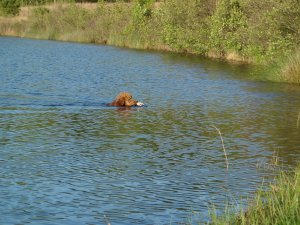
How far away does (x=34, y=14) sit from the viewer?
6278 cm

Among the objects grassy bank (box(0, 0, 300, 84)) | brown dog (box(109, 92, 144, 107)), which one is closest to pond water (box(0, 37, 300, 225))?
brown dog (box(109, 92, 144, 107))

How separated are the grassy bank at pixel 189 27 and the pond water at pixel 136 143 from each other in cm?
235

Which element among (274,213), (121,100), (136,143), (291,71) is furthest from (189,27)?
(274,213)

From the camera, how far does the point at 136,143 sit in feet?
51.9

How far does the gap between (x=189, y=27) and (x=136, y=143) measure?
2951cm

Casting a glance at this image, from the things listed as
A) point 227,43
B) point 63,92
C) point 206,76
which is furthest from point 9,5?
point 63,92

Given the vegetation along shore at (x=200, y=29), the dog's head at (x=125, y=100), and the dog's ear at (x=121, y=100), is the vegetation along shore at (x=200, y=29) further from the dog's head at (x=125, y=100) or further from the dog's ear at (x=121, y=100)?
the dog's ear at (x=121, y=100)

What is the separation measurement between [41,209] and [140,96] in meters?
14.5

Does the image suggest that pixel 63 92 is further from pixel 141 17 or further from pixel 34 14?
pixel 34 14

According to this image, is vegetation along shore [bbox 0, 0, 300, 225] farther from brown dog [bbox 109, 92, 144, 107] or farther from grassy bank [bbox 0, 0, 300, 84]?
brown dog [bbox 109, 92, 144, 107]

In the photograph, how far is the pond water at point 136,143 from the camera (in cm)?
1063

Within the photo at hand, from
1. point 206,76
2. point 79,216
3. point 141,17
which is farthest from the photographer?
point 141,17

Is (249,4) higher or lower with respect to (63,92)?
higher

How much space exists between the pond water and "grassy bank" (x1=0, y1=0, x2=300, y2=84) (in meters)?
2.35
